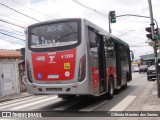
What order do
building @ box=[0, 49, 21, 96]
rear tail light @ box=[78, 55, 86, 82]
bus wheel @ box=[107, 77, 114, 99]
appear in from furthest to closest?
building @ box=[0, 49, 21, 96]
bus wheel @ box=[107, 77, 114, 99]
rear tail light @ box=[78, 55, 86, 82]

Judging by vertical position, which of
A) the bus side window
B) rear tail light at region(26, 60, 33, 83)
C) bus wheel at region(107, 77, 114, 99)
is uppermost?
the bus side window

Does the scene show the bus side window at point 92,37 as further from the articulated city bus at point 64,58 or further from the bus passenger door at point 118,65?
the bus passenger door at point 118,65

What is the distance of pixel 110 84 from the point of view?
14.1 m

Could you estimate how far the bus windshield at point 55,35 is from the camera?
10.8 metres

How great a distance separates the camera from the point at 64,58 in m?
10.7

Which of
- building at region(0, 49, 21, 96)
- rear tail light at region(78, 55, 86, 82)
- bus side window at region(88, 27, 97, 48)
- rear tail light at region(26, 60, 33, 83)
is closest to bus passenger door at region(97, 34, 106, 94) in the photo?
bus side window at region(88, 27, 97, 48)

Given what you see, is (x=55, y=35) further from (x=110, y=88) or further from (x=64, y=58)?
(x=110, y=88)

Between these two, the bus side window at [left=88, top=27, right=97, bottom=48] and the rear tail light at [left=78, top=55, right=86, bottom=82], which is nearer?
A: the rear tail light at [left=78, top=55, right=86, bottom=82]

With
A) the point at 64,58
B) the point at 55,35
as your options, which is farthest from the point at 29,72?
the point at 55,35

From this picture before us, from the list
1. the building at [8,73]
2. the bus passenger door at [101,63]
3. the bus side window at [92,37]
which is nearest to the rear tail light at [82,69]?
the bus side window at [92,37]

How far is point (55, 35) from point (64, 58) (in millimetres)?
1036

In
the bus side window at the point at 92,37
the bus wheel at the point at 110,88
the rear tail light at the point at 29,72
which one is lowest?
the bus wheel at the point at 110,88

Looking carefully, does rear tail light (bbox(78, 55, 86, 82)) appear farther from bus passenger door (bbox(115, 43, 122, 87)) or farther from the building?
the building

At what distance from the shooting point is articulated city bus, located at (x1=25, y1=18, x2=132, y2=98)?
10.5m
